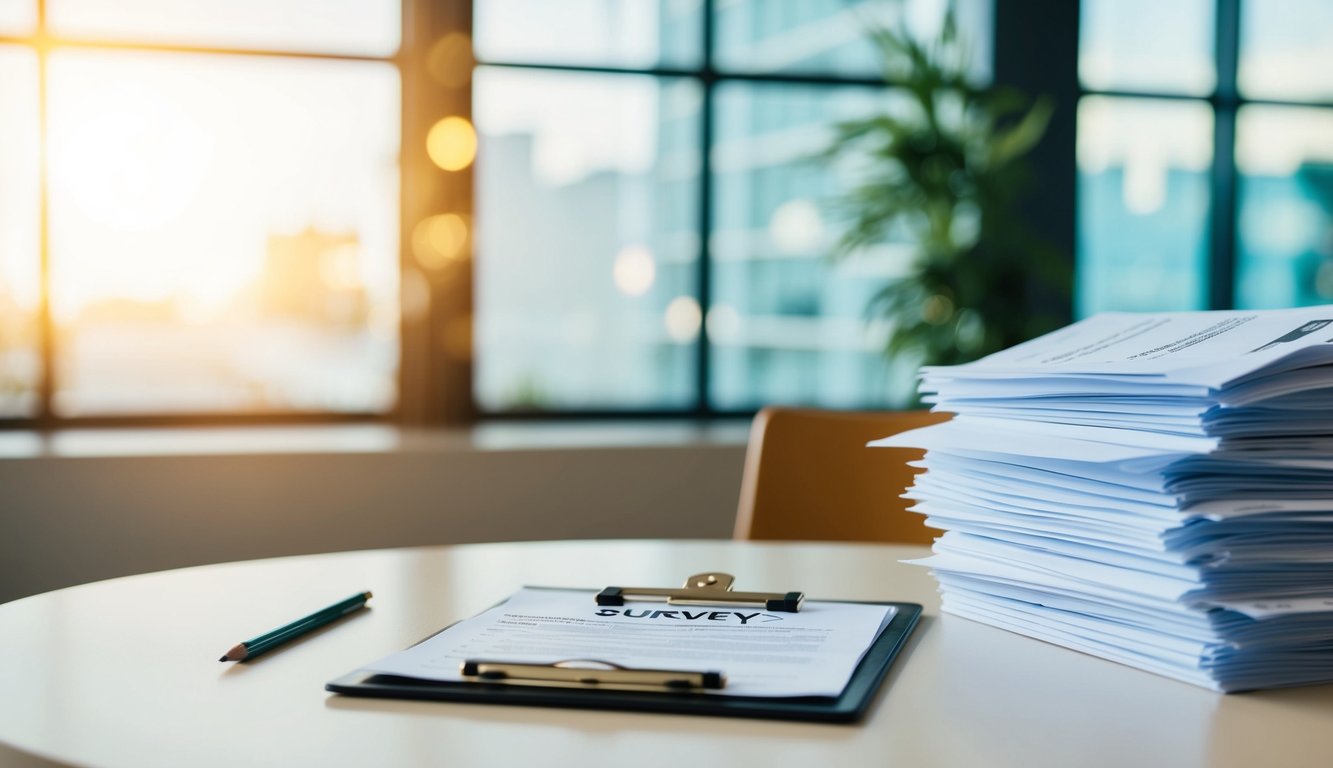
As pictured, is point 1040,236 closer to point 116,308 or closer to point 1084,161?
point 1084,161

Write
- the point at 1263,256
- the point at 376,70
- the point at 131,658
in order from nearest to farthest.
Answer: the point at 131,658 → the point at 376,70 → the point at 1263,256

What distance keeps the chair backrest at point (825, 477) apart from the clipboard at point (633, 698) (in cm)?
102

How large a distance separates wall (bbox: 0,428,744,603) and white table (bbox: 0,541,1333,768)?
1.80m

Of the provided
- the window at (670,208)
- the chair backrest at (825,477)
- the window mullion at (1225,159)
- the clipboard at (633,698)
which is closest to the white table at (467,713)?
the clipboard at (633,698)

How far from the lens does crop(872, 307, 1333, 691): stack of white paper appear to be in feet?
2.49

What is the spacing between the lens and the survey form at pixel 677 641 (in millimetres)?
769

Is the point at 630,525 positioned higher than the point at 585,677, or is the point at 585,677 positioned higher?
the point at 585,677

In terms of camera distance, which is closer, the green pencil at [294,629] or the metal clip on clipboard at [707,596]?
the green pencil at [294,629]

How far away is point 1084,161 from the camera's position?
3.90 metres

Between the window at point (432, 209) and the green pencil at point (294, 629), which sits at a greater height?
the window at point (432, 209)

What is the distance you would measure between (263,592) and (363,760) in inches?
19.0

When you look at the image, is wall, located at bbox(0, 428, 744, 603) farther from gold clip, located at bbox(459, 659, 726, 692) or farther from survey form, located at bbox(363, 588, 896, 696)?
gold clip, located at bbox(459, 659, 726, 692)

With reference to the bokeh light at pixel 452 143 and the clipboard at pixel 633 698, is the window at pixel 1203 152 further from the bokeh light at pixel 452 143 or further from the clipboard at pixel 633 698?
the clipboard at pixel 633 698

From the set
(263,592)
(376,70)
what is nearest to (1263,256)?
(376,70)
